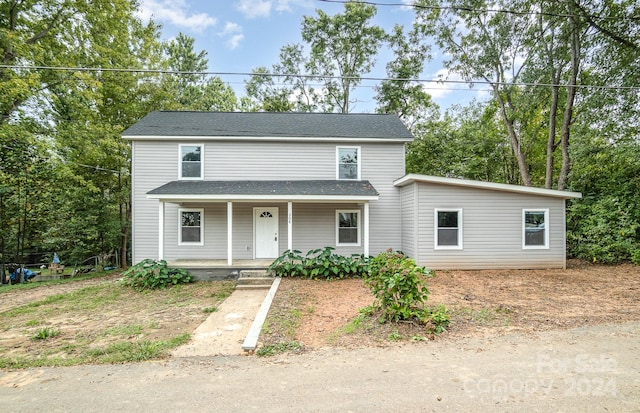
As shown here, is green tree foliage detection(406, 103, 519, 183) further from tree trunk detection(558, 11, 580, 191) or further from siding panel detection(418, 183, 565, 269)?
siding panel detection(418, 183, 565, 269)

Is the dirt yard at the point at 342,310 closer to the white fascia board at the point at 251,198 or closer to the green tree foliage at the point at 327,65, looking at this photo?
the white fascia board at the point at 251,198

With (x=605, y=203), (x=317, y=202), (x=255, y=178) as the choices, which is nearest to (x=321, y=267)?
(x=317, y=202)

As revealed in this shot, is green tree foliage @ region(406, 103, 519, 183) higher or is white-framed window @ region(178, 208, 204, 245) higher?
green tree foliage @ region(406, 103, 519, 183)

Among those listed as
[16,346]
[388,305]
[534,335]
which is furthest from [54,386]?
[534,335]

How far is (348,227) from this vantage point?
1157 cm

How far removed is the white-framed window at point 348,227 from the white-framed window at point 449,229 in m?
2.96

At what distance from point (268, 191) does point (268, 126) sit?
3462 millimetres

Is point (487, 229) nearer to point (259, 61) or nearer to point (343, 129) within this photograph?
point (343, 129)

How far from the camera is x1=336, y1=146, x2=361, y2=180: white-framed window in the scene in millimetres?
11773

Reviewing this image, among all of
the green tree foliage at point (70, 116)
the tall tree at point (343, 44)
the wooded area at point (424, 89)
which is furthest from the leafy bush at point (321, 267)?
the tall tree at point (343, 44)

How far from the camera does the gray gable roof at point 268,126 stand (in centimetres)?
1144

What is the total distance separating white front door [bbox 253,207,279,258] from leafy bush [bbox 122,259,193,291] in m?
2.82

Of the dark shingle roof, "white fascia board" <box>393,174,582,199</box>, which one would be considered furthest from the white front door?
"white fascia board" <box>393,174,582,199</box>

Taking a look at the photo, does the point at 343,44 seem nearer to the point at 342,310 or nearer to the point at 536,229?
the point at 536,229
